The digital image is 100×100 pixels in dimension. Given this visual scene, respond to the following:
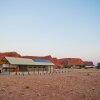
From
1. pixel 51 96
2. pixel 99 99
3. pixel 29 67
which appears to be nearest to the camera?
pixel 99 99

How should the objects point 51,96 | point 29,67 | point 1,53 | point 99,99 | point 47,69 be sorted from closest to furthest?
point 99,99 < point 51,96 < point 29,67 < point 47,69 < point 1,53

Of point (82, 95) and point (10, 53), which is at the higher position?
point (10, 53)

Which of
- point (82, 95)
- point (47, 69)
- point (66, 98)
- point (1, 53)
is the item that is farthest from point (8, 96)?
point (1, 53)

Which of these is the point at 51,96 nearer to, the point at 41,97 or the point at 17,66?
the point at 41,97

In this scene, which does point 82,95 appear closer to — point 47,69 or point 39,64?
point 39,64

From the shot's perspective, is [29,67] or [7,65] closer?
[7,65]

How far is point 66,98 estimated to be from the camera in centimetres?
1444

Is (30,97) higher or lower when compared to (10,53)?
→ lower

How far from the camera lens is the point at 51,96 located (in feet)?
49.7

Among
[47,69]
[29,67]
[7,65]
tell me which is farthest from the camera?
[47,69]

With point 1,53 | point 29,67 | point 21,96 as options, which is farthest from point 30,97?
point 1,53

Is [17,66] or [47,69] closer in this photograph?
[17,66]

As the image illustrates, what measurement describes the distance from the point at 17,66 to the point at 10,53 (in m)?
135

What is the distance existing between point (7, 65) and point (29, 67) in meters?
10.1
